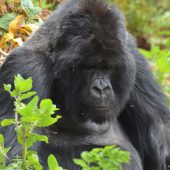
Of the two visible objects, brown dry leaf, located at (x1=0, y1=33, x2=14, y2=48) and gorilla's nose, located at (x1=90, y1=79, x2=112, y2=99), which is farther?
brown dry leaf, located at (x1=0, y1=33, x2=14, y2=48)

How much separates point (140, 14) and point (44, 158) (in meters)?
6.38

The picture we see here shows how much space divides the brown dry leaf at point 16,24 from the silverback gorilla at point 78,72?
0.66 m

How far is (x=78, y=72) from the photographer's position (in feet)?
15.8

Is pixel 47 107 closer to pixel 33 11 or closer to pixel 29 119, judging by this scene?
pixel 29 119

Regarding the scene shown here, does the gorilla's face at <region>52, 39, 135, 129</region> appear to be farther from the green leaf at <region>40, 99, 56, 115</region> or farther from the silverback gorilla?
the green leaf at <region>40, 99, 56, 115</region>

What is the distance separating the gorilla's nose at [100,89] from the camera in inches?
187

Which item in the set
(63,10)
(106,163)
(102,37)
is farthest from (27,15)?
(106,163)

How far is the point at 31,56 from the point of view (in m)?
4.90

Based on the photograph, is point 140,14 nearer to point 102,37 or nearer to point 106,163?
point 102,37

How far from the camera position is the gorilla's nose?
475cm

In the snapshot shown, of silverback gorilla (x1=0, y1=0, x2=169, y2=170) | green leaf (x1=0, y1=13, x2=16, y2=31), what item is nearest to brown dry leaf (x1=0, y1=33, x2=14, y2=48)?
green leaf (x1=0, y1=13, x2=16, y2=31)

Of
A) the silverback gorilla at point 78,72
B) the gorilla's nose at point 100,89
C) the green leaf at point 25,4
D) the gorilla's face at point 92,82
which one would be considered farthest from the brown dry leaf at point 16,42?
the gorilla's nose at point 100,89

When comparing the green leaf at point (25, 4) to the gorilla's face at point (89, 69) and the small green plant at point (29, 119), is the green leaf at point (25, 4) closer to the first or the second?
the gorilla's face at point (89, 69)

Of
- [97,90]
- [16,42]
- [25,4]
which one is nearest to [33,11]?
[25,4]
